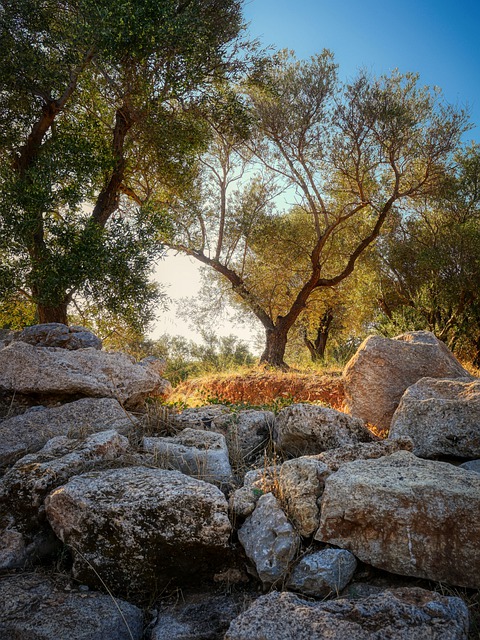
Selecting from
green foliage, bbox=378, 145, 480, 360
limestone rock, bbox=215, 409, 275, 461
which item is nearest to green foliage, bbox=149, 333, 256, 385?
green foliage, bbox=378, 145, 480, 360

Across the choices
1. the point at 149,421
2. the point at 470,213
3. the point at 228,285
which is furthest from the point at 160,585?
the point at 470,213

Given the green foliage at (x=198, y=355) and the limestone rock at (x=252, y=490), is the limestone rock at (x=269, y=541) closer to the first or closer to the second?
the limestone rock at (x=252, y=490)

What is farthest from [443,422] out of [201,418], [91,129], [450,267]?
[450,267]

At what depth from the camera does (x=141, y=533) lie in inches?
151

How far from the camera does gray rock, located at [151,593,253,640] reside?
3.28 metres

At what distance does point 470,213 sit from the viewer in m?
21.5

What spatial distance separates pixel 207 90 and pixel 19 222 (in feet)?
19.7

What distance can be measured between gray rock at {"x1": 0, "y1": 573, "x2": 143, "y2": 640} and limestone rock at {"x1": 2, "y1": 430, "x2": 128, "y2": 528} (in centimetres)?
68

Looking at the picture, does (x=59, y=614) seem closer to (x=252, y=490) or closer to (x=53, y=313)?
(x=252, y=490)

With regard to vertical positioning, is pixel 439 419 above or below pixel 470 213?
below

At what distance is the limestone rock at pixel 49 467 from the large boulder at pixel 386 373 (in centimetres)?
384

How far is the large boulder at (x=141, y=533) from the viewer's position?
12.5 ft

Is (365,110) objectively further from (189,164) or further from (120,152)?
(120,152)

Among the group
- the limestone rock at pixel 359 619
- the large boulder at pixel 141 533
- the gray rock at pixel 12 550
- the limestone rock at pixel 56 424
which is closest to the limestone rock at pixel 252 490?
the large boulder at pixel 141 533
